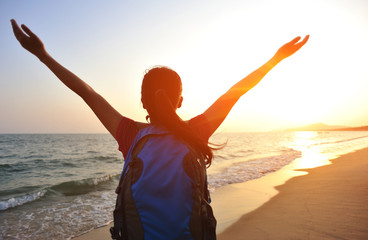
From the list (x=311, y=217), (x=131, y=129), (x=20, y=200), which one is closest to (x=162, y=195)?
(x=131, y=129)

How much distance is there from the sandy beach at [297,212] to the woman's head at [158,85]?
12.5 ft

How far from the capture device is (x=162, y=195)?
117cm

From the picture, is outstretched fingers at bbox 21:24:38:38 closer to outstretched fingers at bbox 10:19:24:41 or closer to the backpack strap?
outstretched fingers at bbox 10:19:24:41

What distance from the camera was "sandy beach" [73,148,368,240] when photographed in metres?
4.16

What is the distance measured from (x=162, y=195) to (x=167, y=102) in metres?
0.50

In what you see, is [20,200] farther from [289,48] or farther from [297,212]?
[289,48]

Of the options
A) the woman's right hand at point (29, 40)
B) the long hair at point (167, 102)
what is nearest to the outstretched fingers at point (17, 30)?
the woman's right hand at point (29, 40)

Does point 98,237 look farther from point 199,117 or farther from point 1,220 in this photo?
point 199,117

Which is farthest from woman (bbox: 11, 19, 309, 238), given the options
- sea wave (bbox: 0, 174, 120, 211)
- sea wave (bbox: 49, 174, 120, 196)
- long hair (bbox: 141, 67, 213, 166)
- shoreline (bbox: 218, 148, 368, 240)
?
sea wave (bbox: 49, 174, 120, 196)

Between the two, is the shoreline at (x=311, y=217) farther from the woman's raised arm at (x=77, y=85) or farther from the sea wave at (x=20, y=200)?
the sea wave at (x=20, y=200)

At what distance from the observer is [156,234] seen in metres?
1.17

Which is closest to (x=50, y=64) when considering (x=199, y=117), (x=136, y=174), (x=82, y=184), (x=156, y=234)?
(x=136, y=174)

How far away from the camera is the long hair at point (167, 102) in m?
1.32

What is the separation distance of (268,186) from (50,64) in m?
8.76
